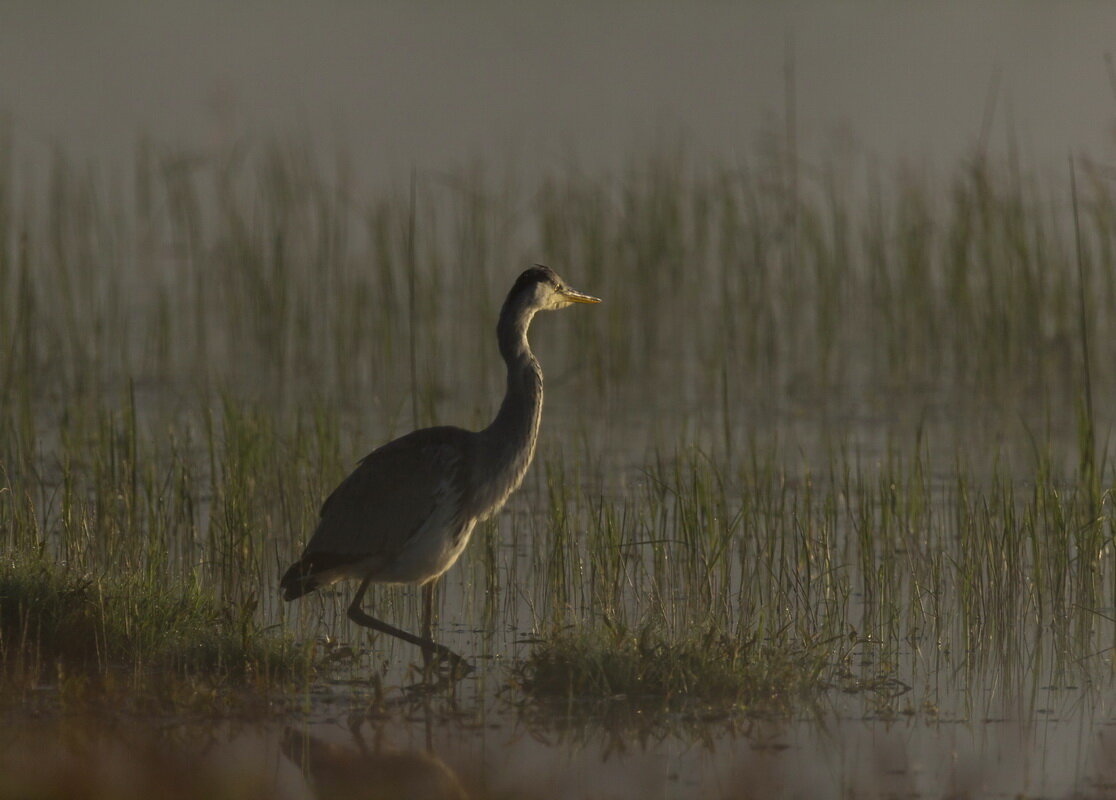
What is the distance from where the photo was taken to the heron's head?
20.3 ft

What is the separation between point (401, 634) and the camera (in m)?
5.61

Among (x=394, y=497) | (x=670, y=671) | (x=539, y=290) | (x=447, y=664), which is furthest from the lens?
(x=539, y=290)

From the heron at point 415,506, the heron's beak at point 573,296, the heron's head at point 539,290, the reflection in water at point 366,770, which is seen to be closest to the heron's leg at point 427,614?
the heron at point 415,506

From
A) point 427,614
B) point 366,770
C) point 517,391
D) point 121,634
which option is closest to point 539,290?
point 517,391

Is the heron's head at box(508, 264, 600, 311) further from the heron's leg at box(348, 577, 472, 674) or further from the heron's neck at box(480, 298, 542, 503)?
the heron's leg at box(348, 577, 472, 674)

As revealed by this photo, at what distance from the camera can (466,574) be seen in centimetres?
671

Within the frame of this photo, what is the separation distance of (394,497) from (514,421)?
53 cm

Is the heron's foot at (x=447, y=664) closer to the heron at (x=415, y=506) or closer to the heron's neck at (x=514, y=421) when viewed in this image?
the heron at (x=415, y=506)

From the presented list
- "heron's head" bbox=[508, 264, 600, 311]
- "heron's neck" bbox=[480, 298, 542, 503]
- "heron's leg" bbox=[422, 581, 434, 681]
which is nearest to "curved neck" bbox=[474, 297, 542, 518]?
"heron's neck" bbox=[480, 298, 542, 503]

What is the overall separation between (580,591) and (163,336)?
20.4 ft

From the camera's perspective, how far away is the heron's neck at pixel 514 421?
5.85 meters

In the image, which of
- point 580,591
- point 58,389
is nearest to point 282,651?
point 580,591

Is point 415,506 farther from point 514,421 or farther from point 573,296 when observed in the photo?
point 573,296

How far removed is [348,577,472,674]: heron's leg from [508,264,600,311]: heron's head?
49.1 inches
